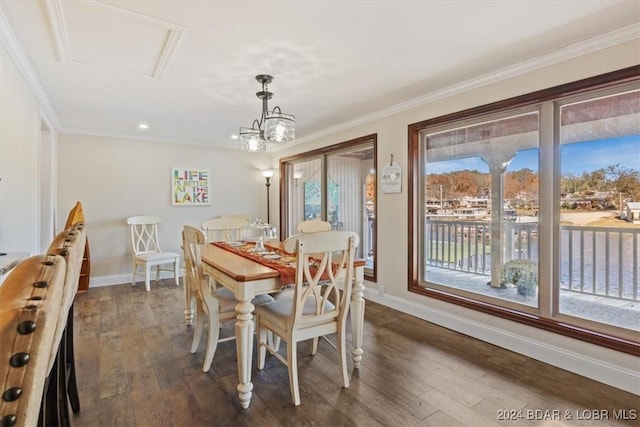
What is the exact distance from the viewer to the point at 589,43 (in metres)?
2.22

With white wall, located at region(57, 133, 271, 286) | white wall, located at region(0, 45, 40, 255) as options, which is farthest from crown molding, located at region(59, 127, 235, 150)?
white wall, located at region(0, 45, 40, 255)

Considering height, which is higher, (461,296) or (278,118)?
(278,118)

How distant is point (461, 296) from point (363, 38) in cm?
246

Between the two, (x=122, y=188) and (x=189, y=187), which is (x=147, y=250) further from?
(x=189, y=187)

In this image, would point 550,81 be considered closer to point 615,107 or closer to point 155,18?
point 615,107

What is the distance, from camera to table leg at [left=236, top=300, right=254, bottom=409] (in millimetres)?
1955

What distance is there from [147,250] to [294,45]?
4.11m

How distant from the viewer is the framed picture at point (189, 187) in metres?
5.33

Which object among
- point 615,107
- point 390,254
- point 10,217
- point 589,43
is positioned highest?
point 589,43

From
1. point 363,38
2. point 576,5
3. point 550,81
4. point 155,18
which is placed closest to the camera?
point 576,5

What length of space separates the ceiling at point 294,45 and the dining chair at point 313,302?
1337 mm

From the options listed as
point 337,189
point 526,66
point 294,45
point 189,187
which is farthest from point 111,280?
point 526,66

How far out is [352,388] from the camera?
7.05 feet

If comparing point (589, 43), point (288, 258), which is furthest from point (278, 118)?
point (589, 43)
